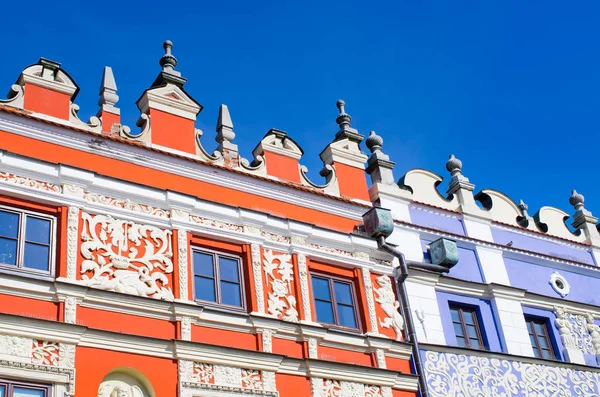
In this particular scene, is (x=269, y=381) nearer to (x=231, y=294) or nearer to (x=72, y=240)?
(x=231, y=294)

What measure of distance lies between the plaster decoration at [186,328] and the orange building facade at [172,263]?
3cm

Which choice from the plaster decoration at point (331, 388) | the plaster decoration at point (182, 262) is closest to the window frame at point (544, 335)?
the plaster decoration at point (331, 388)

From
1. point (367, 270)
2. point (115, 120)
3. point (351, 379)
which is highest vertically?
point (115, 120)

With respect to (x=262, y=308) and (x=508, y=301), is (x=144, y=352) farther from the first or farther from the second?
(x=508, y=301)

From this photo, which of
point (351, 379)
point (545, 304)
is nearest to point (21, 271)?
point (351, 379)

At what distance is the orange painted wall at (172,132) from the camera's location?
48.5ft

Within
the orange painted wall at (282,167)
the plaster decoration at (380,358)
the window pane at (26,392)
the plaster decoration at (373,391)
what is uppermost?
the orange painted wall at (282,167)

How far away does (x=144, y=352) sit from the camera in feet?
40.1

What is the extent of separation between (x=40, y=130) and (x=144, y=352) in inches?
151

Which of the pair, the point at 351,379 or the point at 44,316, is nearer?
the point at 44,316

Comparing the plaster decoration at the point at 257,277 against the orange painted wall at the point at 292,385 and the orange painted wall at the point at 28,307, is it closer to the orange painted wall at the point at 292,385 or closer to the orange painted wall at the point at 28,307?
the orange painted wall at the point at 292,385

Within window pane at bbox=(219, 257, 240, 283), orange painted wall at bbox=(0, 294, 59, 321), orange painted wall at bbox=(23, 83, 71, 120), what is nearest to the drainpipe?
window pane at bbox=(219, 257, 240, 283)

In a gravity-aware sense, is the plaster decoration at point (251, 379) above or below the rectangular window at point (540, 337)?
below

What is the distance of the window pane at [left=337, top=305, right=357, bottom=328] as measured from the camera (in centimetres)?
1493
